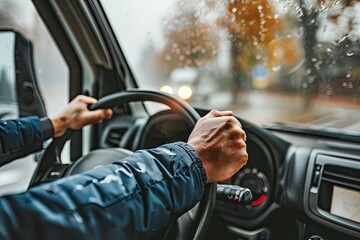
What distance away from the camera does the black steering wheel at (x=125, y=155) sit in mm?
1015

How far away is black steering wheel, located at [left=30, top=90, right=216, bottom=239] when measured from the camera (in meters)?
1.01

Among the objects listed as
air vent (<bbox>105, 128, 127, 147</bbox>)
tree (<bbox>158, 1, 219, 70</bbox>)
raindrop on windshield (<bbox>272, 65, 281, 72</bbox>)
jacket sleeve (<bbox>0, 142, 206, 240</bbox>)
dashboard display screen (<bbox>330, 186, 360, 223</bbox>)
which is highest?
tree (<bbox>158, 1, 219, 70</bbox>)

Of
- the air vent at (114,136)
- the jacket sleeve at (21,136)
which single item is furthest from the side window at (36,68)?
the air vent at (114,136)

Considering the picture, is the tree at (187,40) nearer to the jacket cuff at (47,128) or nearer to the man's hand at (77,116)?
the man's hand at (77,116)

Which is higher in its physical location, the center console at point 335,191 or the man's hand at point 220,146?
the man's hand at point 220,146

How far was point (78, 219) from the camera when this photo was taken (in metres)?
0.69

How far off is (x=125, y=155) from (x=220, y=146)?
20.3 inches

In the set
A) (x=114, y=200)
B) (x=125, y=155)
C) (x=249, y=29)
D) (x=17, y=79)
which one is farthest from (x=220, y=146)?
(x=17, y=79)

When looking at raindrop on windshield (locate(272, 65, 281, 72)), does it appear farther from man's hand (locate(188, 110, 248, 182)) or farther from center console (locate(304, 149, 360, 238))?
man's hand (locate(188, 110, 248, 182))

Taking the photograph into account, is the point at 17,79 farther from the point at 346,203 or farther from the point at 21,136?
the point at 346,203

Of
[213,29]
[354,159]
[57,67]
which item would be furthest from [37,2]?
[354,159]

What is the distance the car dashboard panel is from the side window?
21.0 inches

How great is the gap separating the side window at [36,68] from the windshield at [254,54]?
1.18 feet

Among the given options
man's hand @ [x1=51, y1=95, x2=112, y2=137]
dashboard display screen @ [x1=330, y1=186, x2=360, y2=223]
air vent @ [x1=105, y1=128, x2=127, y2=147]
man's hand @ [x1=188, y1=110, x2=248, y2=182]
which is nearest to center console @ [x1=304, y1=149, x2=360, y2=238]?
dashboard display screen @ [x1=330, y1=186, x2=360, y2=223]
